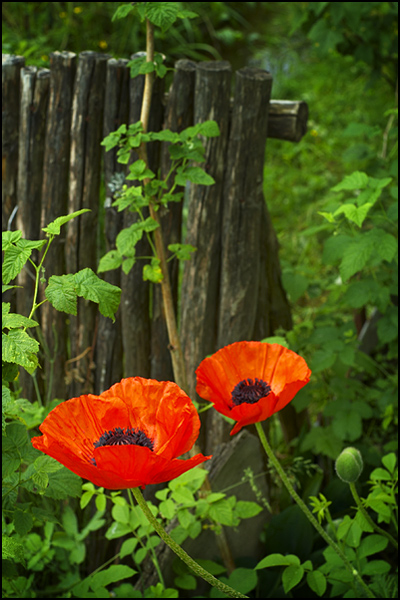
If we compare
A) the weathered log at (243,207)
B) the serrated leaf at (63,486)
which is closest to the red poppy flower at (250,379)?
the serrated leaf at (63,486)

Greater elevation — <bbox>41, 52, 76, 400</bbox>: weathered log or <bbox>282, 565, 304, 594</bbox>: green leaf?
<bbox>41, 52, 76, 400</bbox>: weathered log

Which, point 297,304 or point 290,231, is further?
point 290,231

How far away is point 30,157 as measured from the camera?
2.16m

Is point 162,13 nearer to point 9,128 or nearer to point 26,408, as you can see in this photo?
point 9,128

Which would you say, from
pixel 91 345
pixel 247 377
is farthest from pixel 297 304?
pixel 247 377

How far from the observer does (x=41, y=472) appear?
1250 mm

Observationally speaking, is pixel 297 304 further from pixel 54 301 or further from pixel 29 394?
pixel 54 301

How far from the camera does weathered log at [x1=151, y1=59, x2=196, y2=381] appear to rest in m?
2.02

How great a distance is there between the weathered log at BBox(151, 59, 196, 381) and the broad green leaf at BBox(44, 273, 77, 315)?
0.84 meters

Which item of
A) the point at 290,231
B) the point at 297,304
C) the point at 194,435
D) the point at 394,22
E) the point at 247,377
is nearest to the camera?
the point at 194,435

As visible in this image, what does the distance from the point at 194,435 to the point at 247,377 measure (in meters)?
0.30

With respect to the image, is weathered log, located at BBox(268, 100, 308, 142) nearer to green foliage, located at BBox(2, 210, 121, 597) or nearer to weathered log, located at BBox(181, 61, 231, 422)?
weathered log, located at BBox(181, 61, 231, 422)

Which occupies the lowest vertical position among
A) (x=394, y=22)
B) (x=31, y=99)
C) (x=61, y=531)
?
(x=61, y=531)

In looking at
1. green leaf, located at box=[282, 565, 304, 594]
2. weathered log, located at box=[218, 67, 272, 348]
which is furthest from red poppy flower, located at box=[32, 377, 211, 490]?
weathered log, located at box=[218, 67, 272, 348]
